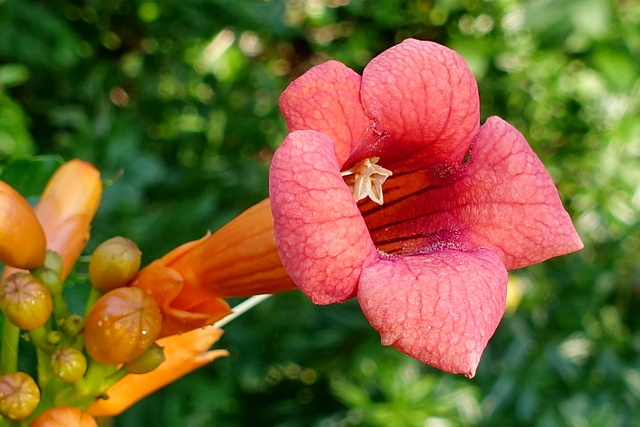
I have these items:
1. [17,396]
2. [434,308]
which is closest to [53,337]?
[17,396]

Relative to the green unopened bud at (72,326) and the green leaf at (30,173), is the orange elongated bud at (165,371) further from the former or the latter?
the green leaf at (30,173)

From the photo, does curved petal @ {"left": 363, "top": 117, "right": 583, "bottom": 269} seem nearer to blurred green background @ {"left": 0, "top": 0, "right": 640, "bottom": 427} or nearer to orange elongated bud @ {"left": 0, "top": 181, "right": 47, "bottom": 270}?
orange elongated bud @ {"left": 0, "top": 181, "right": 47, "bottom": 270}

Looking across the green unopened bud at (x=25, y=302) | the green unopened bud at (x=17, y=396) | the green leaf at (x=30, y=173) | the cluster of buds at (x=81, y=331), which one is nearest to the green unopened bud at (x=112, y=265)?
the cluster of buds at (x=81, y=331)

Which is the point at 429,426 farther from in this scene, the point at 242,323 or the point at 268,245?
the point at 268,245

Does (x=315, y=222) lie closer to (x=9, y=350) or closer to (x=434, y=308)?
(x=434, y=308)

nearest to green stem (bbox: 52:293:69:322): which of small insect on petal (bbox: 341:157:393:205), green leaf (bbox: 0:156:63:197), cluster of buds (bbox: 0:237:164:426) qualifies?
cluster of buds (bbox: 0:237:164:426)
